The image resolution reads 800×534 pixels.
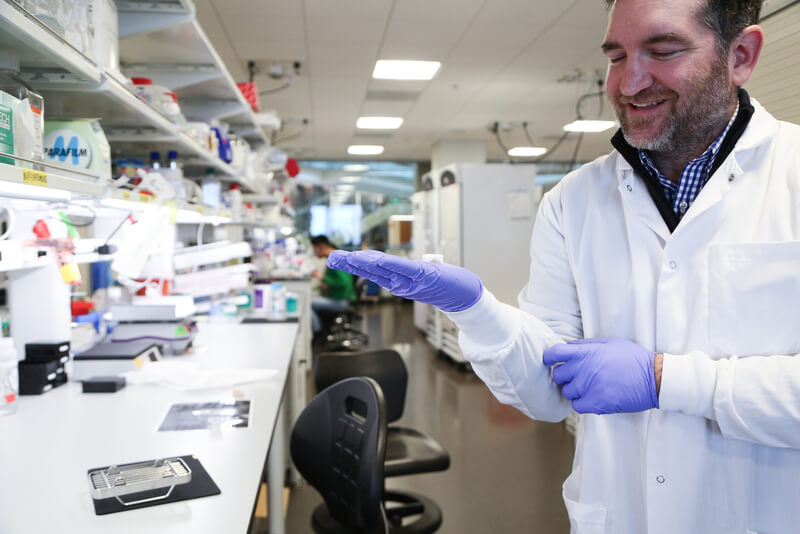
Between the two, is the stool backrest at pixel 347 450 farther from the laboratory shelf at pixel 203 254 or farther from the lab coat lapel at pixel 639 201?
the laboratory shelf at pixel 203 254

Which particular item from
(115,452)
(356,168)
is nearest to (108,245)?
(115,452)

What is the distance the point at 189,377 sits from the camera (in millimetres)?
1983

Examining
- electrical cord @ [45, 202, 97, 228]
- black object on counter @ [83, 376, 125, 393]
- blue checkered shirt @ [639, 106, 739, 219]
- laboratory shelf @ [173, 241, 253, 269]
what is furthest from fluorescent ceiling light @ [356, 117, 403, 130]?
blue checkered shirt @ [639, 106, 739, 219]

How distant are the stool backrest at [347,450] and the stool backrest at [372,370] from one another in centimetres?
64

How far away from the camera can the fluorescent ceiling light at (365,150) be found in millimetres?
9766

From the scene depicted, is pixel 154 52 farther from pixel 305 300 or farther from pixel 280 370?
pixel 305 300

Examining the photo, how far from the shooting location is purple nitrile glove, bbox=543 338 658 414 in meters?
1.04

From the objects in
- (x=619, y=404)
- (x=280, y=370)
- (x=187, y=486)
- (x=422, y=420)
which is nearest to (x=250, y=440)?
(x=187, y=486)

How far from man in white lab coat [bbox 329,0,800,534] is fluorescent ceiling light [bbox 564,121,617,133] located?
6.94 metres

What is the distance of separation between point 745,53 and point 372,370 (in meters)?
1.80

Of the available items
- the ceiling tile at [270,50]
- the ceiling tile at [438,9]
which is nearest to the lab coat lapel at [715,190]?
the ceiling tile at [438,9]

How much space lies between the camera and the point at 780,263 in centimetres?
100

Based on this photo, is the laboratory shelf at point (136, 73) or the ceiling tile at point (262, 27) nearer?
the laboratory shelf at point (136, 73)

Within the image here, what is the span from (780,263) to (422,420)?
327 cm
